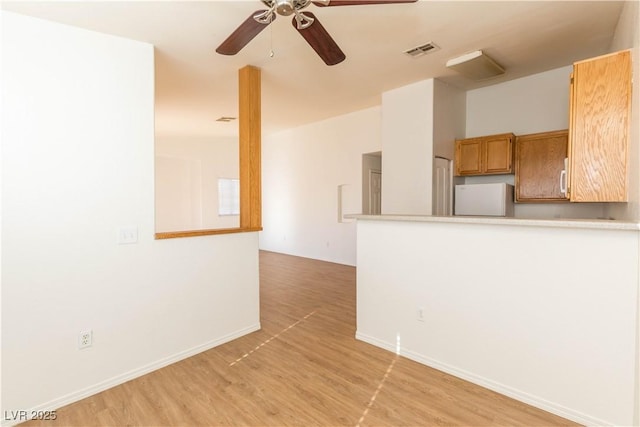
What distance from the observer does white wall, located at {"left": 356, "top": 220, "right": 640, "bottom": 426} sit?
1.84 metres

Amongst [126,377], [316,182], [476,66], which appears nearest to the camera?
[126,377]

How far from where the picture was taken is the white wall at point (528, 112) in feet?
13.1

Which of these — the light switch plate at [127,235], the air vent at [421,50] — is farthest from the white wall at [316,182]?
the light switch plate at [127,235]

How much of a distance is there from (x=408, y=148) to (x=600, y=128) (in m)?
2.55

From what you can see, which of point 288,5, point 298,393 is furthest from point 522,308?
point 288,5

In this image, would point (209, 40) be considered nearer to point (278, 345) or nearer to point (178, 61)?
point (178, 61)

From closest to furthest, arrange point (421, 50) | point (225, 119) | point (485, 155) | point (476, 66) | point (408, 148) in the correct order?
point (421, 50) < point (476, 66) < point (485, 155) < point (408, 148) < point (225, 119)

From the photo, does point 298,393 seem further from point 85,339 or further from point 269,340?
point 85,339

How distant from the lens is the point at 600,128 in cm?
206

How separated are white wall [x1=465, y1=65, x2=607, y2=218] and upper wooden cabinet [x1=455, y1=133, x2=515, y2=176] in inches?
12.9

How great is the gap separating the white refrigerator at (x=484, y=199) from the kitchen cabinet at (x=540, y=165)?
0.71 feet

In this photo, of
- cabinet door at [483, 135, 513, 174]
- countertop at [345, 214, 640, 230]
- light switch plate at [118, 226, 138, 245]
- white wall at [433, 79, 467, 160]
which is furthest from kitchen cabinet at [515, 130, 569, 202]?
light switch plate at [118, 226, 138, 245]

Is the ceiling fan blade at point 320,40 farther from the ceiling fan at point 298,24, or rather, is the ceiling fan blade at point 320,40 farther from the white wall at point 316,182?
the white wall at point 316,182

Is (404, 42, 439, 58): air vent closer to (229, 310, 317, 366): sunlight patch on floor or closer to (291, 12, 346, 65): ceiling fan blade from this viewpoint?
(291, 12, 346, 65): ceiling fan blade
